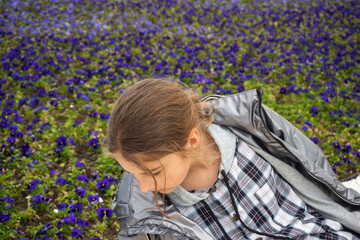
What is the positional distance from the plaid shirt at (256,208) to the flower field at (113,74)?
89 centimetres

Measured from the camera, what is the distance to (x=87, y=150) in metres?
2.98

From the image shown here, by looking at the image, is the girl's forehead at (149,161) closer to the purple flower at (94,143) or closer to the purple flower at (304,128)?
the purple flower at (94,143)

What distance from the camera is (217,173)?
1704mm

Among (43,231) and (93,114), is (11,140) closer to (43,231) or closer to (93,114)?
(93,114)

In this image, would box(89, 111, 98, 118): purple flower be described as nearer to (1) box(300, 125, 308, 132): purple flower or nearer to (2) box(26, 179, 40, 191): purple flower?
(2) box(26, 179, 40, 191): purple flower

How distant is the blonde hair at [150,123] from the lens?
4.42 ft

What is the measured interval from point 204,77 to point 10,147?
7.34 ft

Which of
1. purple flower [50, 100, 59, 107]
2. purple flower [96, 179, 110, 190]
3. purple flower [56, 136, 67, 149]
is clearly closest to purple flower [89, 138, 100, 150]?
purple flower [56, 136, 67, 149]

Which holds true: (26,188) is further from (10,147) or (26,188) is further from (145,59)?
(145,59)

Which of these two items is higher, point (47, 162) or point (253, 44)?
point (253, 44)

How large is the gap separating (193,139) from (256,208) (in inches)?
20.7

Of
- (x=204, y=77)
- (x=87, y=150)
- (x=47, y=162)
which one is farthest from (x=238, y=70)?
(x=47, y=162)

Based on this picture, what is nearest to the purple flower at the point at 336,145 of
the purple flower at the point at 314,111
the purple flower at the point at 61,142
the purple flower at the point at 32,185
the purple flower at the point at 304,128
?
the purple flower at the point at 304,128

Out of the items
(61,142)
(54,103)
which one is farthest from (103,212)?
(54,103)
